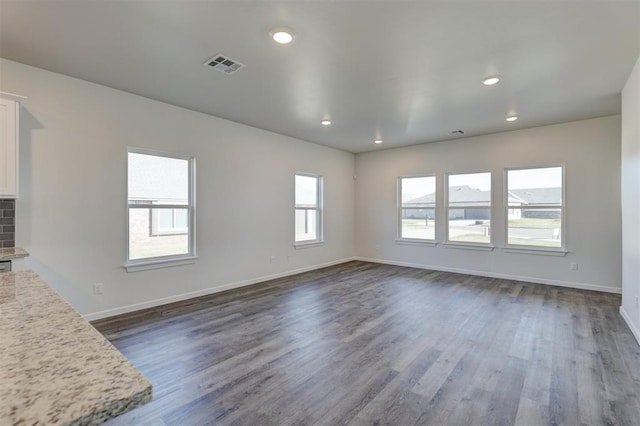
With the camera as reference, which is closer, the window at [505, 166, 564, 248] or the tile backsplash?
the tile backsplash

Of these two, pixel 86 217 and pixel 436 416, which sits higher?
pixel 86 217

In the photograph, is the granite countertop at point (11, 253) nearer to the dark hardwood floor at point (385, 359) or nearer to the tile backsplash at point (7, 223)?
the tile backsplash at point (7, 223)

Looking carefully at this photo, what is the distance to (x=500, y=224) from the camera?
19.0ft

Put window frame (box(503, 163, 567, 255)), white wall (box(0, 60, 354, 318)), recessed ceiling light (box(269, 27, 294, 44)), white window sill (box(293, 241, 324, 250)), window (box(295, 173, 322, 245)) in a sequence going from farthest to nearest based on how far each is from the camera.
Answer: window (box(295, 173, 322, 245)) → white window sill (box(293, 241, 324, 250)) → window frame (box(503, 163, 567, 255)) → white wall (box(0, 60, 354, 318)) → recessed ceiling light (box(269, 27, 294, 44))

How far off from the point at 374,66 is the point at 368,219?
4.86 meters

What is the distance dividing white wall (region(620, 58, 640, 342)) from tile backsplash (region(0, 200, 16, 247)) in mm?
6088

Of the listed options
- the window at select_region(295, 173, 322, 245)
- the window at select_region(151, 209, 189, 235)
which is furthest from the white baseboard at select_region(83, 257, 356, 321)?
the window at select_region(151, 209, 189, 235)

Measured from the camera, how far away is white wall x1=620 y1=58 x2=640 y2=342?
3.06 m

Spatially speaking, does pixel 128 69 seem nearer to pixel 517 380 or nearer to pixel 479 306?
pixel 517 380

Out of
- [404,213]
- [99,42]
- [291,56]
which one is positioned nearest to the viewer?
[99,42]

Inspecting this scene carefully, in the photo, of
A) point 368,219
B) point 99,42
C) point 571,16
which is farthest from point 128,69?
point 368,219

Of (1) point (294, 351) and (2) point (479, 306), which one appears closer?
(1) point (294, 351)

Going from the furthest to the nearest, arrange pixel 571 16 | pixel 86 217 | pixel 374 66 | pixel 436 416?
pixel 86 217, pixel 374 66, pixel 571 16, pixel 436 416

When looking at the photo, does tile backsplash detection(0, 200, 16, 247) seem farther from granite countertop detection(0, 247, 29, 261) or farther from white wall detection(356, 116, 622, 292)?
white wall detection(356, 116, 622, 292)
